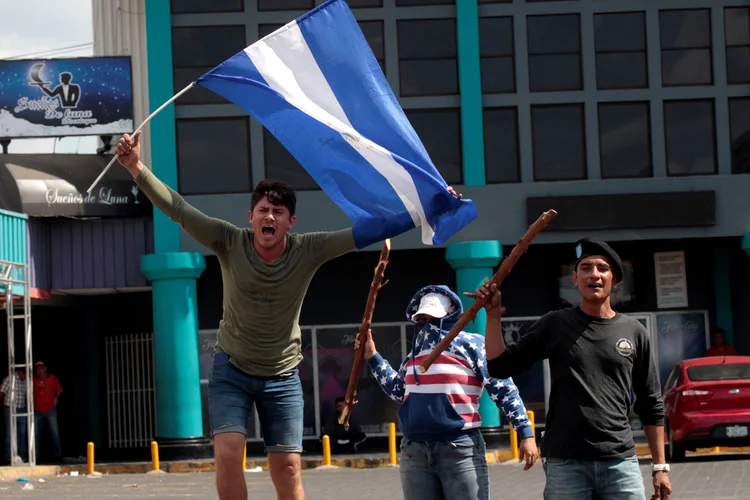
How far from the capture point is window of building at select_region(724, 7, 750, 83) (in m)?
26.8

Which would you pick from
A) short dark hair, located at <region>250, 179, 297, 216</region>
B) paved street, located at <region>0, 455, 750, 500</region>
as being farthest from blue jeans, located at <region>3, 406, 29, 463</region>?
short dark hair, located at <region>250, 179, 297, 216</region>

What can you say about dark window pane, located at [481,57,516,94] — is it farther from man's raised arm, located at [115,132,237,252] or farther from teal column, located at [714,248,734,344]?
man's raised arm, located at [115,132,237,252]

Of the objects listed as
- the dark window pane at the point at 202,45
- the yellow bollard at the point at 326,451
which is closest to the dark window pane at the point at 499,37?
the dark window pane at the point at 202,45

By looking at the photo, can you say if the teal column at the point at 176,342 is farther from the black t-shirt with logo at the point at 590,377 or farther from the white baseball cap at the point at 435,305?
the black t-shirt with logo at the point at 590,377

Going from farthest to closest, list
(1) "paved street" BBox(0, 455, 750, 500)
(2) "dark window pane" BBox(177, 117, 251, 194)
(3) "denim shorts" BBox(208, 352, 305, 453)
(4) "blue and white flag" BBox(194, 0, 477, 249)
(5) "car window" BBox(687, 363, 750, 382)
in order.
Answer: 1. (2) "dark window pane" BBox(177, 117, 251, 194)
2. (5) "car window" BBox(687, 363, 750, 382)
3. (1) "paved street" BBox(0, 455, 750, 500)
4. (4) "blue and white flag" BBox(194, 0, 477, 249)
5. (3) "denim shorts" BBox(208, 352, 305, 453)

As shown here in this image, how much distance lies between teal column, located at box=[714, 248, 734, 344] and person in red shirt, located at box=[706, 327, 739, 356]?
1157 millimetres

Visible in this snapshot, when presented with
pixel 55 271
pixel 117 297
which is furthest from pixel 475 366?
pixel 117 297

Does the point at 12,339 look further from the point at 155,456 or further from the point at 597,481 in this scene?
the point at 597,481

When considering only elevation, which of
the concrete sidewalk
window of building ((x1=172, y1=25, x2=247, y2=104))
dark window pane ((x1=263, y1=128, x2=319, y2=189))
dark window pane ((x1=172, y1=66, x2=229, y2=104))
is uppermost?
window of building ((x1=172, y1=25, x2=247, y2=104))

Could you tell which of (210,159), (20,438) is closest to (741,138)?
(210,159)

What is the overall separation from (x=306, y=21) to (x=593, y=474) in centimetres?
334

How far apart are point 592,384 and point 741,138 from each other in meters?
21.0

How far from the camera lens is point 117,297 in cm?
2986

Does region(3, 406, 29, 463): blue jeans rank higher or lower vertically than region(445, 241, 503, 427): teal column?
lower
